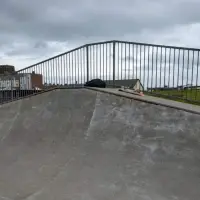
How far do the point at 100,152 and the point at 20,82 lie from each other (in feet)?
20.0

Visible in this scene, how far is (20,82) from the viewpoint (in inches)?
433

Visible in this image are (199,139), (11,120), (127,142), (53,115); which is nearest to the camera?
(199,139)

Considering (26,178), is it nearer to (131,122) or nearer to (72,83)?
(131,122)

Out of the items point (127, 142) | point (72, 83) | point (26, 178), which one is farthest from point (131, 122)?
point (72, 83)

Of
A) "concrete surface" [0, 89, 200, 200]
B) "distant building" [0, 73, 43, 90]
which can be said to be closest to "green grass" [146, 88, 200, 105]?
"concrete surface" [0, 89, 200, 200]

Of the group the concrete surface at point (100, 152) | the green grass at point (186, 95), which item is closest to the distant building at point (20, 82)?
the concrete surface at point (100, 152)

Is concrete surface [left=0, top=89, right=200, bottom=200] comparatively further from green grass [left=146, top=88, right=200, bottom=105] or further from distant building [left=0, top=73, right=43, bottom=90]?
distant building [left=0, top=73, right=43, bottom=90]

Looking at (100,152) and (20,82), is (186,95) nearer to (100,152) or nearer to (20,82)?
(100,152)

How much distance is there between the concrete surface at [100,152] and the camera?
16.1 ft

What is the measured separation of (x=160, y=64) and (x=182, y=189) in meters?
3.62

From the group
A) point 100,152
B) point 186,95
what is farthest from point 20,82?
point 186,95

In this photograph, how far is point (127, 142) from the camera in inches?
243

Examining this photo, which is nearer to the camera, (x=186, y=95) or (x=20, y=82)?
(x=186, y=95)

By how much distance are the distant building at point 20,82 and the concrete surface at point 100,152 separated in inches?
105
